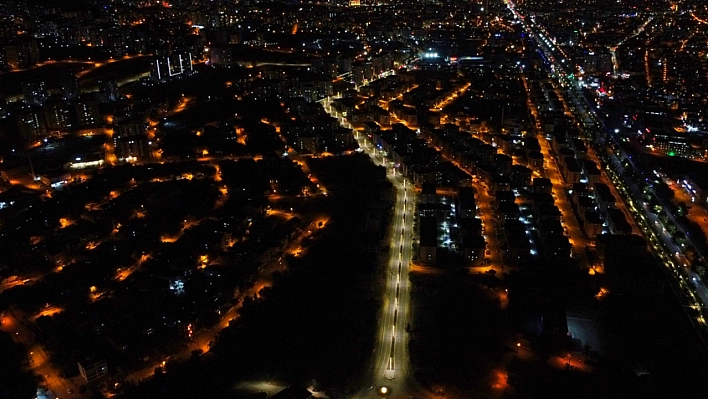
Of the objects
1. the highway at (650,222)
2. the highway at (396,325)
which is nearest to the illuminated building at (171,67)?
the highway at (396,325)

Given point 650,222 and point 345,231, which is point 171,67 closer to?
point 345,231

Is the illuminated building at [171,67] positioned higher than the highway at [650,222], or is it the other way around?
the highway at [650,222]

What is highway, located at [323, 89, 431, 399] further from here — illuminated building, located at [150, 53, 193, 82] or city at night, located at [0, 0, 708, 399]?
illuminated building, located at [150, 53, 193, 82]

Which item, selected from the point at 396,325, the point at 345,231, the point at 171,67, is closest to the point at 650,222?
the point at 345,231


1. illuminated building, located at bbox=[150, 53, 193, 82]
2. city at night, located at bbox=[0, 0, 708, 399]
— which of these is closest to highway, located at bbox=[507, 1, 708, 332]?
city at night, located at bbox=[0, 0, 708, 399]

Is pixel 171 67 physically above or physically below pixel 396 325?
below

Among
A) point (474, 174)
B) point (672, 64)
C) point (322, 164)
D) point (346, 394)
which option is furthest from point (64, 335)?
point (672, 64)

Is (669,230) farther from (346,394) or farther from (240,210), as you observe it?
(240,210)

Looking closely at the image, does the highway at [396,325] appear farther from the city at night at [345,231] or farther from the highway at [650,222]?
the highway at [650,222]
